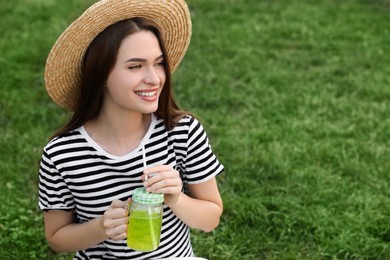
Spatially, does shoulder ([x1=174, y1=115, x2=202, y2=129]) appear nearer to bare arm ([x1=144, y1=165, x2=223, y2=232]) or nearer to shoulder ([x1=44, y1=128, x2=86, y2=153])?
bare arm ([x1=144, y1=165, x2=223, y2=232])

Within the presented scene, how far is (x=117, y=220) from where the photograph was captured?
6.38ft

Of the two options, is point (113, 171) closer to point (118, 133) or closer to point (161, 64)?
point (118, 133)

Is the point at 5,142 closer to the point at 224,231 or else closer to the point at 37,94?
the point at 37,94

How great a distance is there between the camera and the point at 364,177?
12.6ft

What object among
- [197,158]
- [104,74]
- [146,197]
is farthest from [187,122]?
[146,197]

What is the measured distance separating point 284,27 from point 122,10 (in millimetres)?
4366

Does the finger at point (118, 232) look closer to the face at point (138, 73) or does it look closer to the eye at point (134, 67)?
the face at point (138, 73)

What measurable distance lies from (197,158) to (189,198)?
15 centimetres

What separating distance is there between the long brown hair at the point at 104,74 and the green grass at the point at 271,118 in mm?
1182

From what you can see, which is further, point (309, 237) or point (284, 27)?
point (284, 27)

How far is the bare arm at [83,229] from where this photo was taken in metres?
1.95

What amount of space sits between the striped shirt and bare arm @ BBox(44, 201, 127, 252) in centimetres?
5

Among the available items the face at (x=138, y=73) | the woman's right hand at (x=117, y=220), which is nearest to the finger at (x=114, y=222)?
the woman's right hand at (x=117, y=220)

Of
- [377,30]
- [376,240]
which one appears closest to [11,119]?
[376,240]
